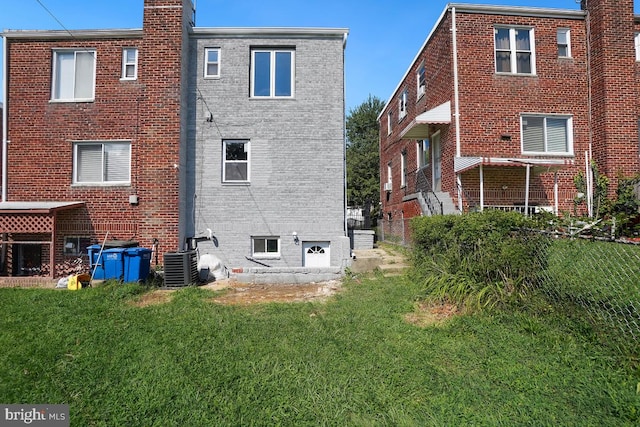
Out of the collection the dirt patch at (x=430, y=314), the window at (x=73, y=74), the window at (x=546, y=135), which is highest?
the window at (x=73, y=74)

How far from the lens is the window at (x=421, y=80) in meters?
13.7

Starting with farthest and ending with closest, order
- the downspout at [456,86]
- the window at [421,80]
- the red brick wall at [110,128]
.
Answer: the window at [421,80] → the downspout at [456,86] → the red brick wall at [110,128]

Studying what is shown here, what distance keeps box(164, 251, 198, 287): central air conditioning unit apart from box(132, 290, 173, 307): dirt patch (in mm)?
440

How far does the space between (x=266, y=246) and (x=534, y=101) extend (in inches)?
409

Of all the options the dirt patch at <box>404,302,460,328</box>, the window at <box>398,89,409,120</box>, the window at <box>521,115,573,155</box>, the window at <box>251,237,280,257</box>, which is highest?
the window at <box>398,89,409,120</box>

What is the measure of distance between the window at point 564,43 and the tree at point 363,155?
1913cm

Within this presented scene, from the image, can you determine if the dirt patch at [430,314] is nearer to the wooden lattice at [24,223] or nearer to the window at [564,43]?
the wooden lattice at [24,223]

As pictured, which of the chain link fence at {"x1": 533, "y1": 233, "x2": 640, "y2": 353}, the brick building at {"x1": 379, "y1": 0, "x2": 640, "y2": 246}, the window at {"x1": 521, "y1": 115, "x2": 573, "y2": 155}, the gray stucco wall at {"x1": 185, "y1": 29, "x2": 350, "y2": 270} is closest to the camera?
the chain link fence at {"x1": 533, "y1": 233, "x2": 640, "y2": 353}

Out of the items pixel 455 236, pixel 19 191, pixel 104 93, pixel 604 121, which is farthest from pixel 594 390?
pixel 19 191

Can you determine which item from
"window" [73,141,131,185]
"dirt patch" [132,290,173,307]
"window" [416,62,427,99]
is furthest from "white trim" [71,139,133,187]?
"window" [416,62,427,99]

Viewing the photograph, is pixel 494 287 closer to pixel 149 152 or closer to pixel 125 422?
pixel 125 422

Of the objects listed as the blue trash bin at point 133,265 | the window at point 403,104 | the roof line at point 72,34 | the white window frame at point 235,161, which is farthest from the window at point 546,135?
the roof line at point 72,34

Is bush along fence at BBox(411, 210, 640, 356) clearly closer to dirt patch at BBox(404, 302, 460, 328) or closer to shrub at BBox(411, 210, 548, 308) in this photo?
shrub at BBox(411, 210, 548, 308)

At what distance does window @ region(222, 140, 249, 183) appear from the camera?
10141mm
